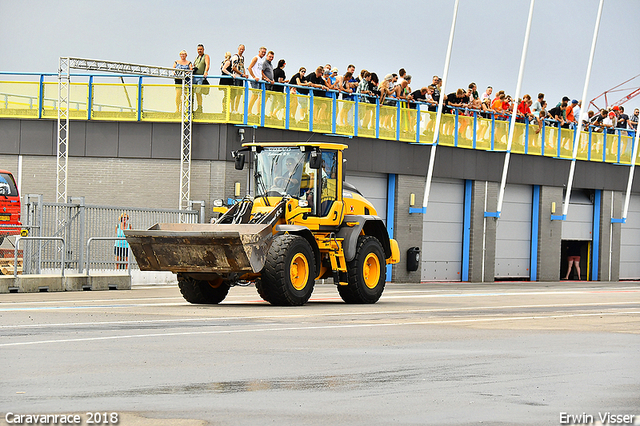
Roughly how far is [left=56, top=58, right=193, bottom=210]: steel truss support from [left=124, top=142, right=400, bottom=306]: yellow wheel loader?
9.53m

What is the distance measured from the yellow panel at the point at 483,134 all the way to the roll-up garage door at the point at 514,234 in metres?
2.52

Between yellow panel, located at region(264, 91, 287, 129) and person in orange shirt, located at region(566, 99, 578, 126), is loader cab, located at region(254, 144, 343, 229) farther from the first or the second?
person in orange shirt, located at region(566, 99, 578, 126)

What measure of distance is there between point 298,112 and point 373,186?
4.25 meters

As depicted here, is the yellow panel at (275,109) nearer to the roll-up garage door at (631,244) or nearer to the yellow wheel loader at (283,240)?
the yellow wheel loader at (283,240)

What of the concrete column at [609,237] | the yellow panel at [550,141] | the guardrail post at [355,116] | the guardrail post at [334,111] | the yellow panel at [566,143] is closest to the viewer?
the guardrail post at [334,111]

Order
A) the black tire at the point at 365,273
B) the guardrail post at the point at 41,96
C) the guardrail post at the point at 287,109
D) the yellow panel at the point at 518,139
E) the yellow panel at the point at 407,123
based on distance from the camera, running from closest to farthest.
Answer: the black tire at the point at 365,273
the guardrail post at the point at 287,109
the guardrail post at the point at 41,96
the yellow panel at the point at 407,123
the yellow panel at the point at 518,139

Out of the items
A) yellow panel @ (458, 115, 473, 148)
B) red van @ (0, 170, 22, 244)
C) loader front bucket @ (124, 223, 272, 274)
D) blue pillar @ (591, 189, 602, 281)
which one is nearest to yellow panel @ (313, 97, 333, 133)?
yellow panel @ (458, 115, 473, 148)

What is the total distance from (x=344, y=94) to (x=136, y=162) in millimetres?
6851

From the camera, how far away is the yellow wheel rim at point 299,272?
17.6m

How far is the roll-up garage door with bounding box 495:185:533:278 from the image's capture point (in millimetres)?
37500

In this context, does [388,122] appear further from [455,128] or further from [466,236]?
[466,236]

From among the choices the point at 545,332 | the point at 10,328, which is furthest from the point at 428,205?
the point at 10,328

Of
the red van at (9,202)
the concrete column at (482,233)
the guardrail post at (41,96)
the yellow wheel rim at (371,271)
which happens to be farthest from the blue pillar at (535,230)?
the yellow wheel rim at (371,271)

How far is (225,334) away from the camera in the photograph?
12.2 metres
